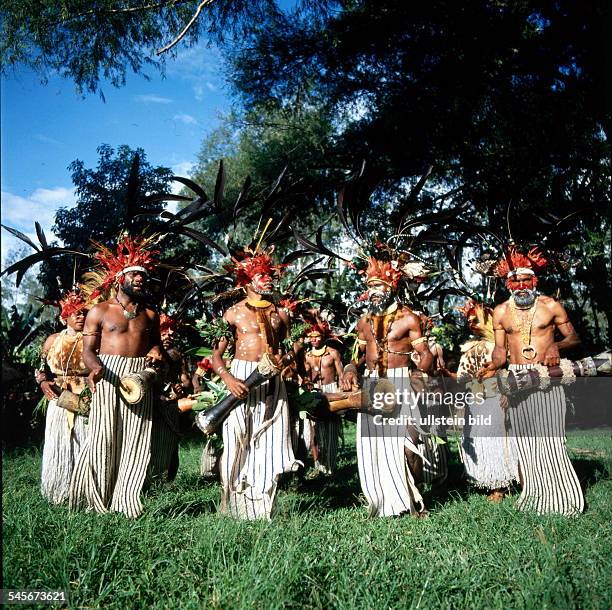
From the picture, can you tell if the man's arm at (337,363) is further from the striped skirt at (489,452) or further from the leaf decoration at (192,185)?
the leaf decoration at (192,185)

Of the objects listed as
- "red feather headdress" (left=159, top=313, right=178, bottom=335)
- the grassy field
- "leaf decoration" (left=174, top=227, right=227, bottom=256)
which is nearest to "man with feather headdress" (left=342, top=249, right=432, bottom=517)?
the grassy field

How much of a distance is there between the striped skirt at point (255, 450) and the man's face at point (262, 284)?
601 millimetres

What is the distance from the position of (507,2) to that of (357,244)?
588 centimetres

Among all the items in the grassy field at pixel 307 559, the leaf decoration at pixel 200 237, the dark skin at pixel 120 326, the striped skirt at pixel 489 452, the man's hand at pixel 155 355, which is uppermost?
the leaf decoration at pixel 200 237

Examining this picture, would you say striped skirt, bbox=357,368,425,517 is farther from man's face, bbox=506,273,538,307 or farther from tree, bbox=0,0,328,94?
tree, bbox=0,0,328,94

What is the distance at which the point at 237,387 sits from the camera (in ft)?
15.1

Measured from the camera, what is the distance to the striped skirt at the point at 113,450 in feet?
14.9

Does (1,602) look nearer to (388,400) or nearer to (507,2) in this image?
(388,400)

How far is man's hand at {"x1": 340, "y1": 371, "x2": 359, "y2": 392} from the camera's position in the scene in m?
5.21

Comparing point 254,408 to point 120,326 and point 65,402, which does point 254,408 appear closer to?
point 120,326

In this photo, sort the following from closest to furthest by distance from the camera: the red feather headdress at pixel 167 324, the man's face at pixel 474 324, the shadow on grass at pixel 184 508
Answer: the shadow on grass at pixel 184 508
the man's face at pixel 474 324
the red feather headdress at pixel 167 324

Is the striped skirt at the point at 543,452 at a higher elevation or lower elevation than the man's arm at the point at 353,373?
lower

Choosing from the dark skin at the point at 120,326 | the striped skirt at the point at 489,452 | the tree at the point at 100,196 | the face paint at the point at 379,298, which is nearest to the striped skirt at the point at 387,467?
the face paint at the point at 379,298

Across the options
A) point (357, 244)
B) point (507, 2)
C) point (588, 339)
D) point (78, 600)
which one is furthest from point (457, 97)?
point (78, 600)
